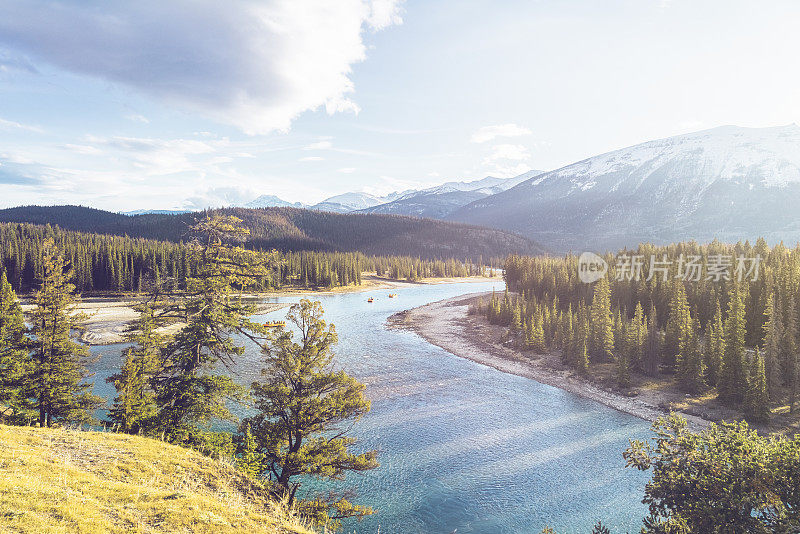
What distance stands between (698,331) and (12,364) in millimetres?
95347

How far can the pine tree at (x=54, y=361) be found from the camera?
29.5 meters

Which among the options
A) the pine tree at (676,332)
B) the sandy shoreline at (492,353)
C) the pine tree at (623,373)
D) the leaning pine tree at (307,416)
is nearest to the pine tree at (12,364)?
the leaning pine tree at (307,416)

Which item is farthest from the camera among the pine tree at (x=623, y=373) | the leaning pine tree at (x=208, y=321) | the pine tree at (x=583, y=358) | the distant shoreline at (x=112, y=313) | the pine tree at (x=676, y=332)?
the distant shoreline at (x=112, y=313)

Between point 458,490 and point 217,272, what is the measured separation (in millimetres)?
26545

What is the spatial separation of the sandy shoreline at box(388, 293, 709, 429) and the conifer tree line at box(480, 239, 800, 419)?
408 centimetres

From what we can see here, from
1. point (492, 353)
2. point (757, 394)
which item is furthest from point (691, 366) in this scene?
point (492, 353)

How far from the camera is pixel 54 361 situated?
30.2 meters

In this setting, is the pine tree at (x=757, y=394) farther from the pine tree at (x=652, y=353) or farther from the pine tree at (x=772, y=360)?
the pine tree at (x=652, y=353)

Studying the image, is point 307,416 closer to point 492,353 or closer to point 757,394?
point 757,394

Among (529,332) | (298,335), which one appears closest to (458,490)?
(529,332)

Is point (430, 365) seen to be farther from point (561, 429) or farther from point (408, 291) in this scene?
point (408, 291)

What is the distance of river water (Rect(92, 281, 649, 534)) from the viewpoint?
30.3 metres

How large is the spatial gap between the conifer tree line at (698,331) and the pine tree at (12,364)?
6918cm

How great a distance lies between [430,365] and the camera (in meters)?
70.5
